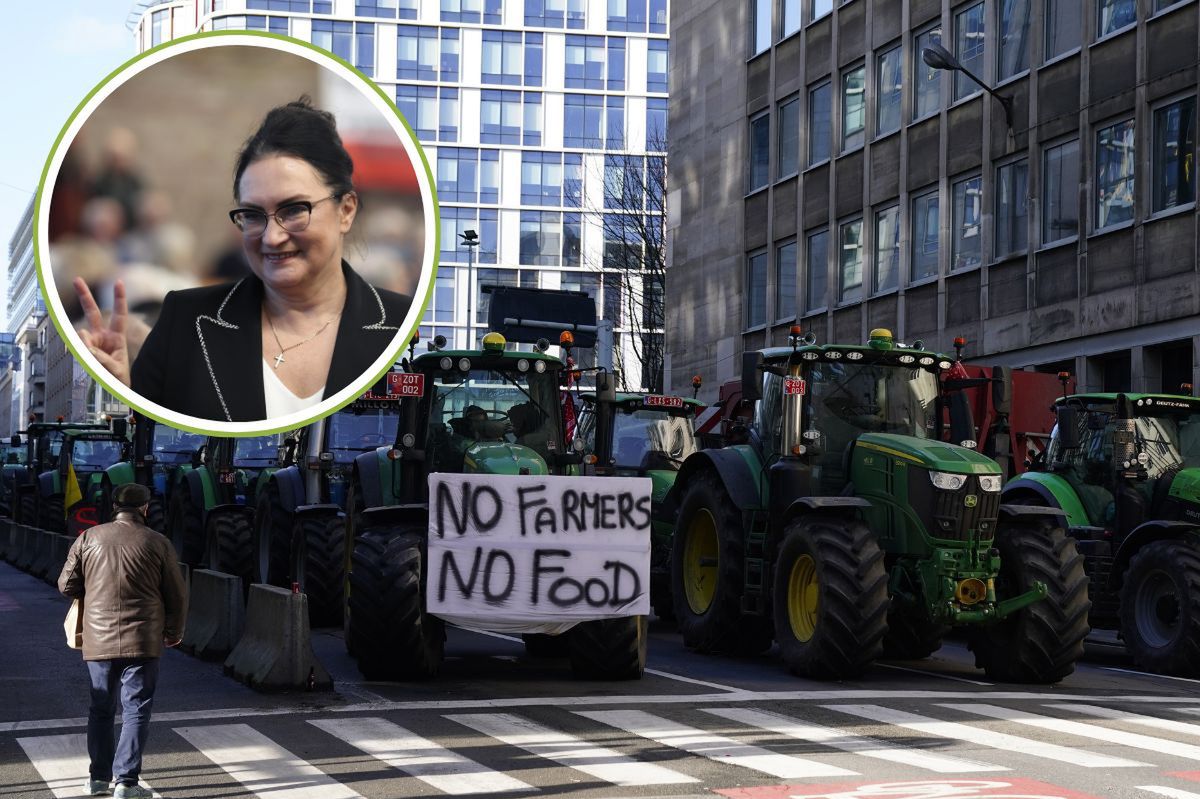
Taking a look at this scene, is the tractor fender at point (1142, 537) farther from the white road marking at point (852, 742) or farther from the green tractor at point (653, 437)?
the white road marking at point (852, 742)

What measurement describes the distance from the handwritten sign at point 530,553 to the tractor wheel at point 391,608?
0.18 m

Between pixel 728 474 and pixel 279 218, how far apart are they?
12445mm

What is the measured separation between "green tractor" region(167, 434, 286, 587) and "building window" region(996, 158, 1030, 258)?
15.2 m

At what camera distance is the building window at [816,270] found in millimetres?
39406

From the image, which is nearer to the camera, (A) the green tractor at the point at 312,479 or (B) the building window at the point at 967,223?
(A) the green tractor at the point at 312,479

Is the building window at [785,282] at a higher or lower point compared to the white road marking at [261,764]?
higher

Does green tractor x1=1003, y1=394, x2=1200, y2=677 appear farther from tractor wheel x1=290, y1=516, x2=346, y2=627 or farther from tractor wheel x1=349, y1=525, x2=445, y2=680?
tractor wheel x1=290, y1=516, x2=346, y2=627

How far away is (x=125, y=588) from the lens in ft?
27.3

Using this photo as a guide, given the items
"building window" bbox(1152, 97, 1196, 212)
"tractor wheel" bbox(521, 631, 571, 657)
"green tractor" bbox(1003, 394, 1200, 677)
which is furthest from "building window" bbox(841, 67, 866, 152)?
"tractor wheel" bbox(521, 631, 571, 657)

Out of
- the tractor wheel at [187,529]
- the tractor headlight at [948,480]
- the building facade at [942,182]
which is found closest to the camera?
the tractor headlight at [948,480]

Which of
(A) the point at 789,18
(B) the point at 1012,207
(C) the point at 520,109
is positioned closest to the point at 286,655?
(B) the point at 1012,207

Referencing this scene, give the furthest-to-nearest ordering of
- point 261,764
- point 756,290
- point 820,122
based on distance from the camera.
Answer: point 756,290
point 820,122
point 261,764

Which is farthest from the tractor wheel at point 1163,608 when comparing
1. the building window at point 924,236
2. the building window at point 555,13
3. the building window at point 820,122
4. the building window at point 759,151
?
the building window at point 555,13

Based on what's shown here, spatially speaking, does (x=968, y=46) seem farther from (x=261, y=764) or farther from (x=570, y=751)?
(x=261, y=764)
